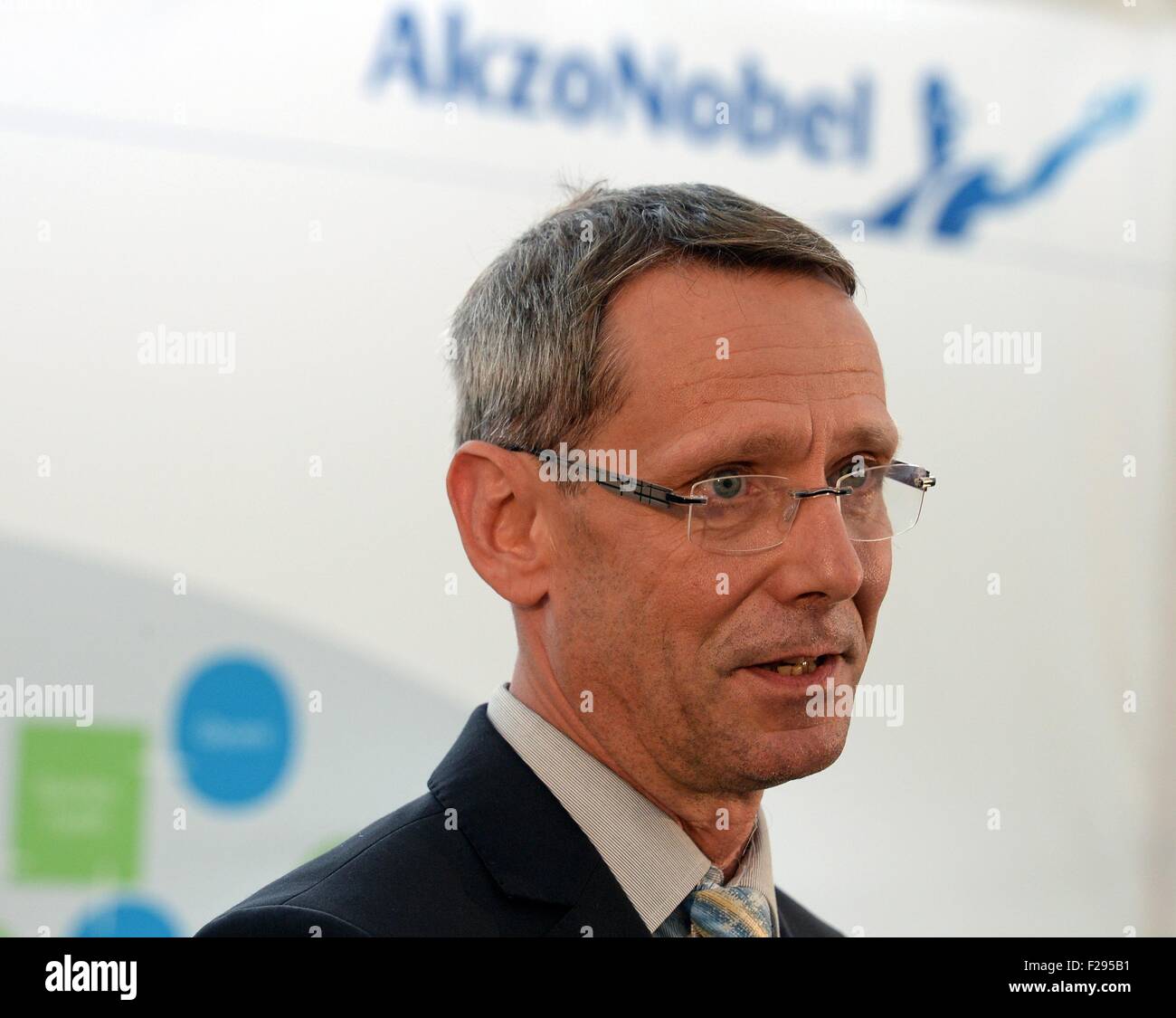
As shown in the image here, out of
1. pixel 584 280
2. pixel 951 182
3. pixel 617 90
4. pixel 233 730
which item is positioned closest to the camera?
pixel 584 280

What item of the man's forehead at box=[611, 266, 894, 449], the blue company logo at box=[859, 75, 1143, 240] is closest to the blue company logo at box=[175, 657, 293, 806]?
the man's forehead at box=[611, 266, 894, 449]

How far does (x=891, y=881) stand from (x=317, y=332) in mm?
1816

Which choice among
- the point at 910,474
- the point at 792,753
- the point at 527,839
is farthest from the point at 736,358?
the point at 527,839

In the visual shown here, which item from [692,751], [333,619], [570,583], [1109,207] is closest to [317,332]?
[333,619]

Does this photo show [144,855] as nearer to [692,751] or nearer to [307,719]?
[307,719]

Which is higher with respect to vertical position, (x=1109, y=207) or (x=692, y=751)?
(x=1109, y=207)

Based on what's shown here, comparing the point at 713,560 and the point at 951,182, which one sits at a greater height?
the point at 951,182

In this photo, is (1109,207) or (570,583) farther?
(1109,207)

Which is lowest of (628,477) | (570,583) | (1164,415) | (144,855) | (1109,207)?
(144,855)

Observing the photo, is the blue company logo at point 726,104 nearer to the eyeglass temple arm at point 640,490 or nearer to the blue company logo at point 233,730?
the blue company logo at point 233,730

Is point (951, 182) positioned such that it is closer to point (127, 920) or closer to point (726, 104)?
point (726, 104)

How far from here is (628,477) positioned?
1.32 meters

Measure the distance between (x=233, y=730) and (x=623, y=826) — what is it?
4.36 feet

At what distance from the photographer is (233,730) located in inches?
95.2
